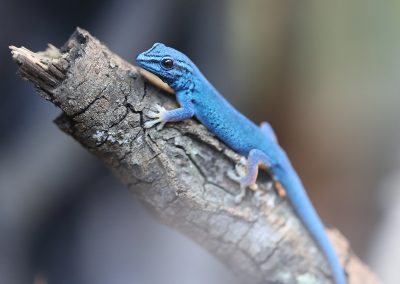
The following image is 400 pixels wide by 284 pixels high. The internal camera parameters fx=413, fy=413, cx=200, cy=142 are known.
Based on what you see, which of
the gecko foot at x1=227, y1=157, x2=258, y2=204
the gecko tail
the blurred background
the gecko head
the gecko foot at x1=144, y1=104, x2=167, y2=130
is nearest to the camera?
the gecko foot at x1=144, y1=104, x2=167, y2=130

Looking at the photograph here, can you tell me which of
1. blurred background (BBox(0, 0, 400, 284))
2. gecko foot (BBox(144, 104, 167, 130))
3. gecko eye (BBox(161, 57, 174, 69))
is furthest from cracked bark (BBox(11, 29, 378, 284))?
blurred background (BBox(0, 0, 400, 284))

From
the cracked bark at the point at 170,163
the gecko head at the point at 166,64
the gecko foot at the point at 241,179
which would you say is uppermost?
the gecko head at the point at 166,64

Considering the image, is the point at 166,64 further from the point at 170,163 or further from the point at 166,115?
the point at 170,163

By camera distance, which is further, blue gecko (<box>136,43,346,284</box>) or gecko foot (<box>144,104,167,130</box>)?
blue gecko (<box>136,43,346,284</box>)

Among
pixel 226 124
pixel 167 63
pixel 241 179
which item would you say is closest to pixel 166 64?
pixel 167 63

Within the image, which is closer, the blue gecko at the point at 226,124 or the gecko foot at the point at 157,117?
the gecko foot at the point at 157,117

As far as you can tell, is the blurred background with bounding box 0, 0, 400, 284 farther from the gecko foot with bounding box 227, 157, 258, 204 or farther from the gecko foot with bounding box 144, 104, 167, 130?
the gecko foot with bounding box 144, 104, 167, 130

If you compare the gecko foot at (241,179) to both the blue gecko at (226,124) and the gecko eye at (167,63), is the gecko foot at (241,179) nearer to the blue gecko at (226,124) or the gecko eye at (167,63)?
the blue gecko at (226,124)

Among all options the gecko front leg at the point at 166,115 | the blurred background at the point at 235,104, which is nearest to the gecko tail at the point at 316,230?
the blurred background at the point at 235,104

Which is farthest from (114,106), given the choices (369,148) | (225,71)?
(369,148)
